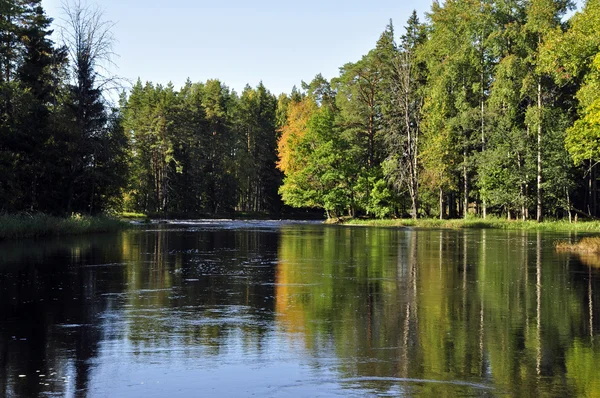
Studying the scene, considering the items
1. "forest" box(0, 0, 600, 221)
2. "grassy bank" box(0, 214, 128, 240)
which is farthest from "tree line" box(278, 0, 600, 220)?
"grassy bank" box(0, 214, 128, 240)

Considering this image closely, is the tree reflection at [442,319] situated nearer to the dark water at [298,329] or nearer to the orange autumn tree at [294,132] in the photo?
the dark water at [298,329]

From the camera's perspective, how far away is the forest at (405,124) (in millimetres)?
43688

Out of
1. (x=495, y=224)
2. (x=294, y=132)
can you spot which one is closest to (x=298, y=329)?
(x=495, y=224)

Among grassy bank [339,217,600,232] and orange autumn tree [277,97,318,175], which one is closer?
grassy bank [339,217,600,232]

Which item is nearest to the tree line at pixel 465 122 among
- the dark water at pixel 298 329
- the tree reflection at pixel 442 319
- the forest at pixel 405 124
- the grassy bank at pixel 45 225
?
the forest at pixel 405 124

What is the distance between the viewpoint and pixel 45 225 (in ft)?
131

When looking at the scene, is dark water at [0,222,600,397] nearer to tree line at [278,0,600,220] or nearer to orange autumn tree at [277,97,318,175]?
tree line at [278,0,600,220]

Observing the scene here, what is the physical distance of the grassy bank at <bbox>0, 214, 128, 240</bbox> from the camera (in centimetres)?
3656

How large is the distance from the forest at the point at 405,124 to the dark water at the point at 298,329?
2100 cm

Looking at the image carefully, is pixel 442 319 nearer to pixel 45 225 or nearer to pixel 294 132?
pixel 45 225

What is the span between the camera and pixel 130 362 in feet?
31.2

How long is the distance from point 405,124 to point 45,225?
43.0 meters

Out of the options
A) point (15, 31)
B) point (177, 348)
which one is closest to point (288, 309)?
point (177, 348)

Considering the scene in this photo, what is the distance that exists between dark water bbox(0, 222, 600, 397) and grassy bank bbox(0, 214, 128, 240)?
46.6 ft
